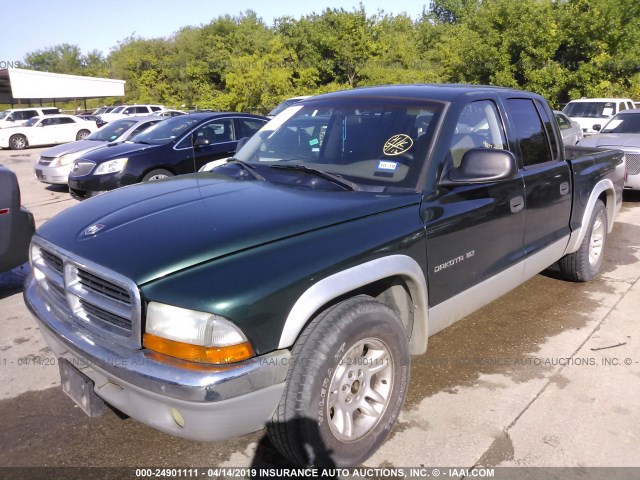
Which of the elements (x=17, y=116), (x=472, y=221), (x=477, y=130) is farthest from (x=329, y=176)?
(x=17, y=116)

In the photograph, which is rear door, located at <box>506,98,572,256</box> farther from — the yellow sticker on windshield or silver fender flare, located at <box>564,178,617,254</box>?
the yellow sticker on windshield

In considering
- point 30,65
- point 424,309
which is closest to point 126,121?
point 424,309

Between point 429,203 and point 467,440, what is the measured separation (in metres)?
1.32

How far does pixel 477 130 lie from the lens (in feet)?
11.7

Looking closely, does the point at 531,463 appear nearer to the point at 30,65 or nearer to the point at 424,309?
the point at 424,309

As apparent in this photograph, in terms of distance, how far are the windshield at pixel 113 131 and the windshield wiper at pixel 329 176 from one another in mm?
10087

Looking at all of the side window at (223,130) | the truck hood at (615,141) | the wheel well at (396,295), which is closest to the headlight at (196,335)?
the wheel well at (396,295)

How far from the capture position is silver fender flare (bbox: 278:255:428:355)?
224cm

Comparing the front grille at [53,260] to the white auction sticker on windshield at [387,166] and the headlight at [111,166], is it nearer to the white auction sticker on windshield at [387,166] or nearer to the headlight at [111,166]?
the white auction sticker on windshield at [387,166]

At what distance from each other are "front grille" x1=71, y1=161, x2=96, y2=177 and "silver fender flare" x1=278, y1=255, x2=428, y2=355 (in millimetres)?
7381

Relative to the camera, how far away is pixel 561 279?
5422 mm

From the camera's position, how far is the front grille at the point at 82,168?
346 inches

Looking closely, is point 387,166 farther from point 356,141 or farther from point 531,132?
point 531,132

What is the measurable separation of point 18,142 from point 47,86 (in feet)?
50.7
